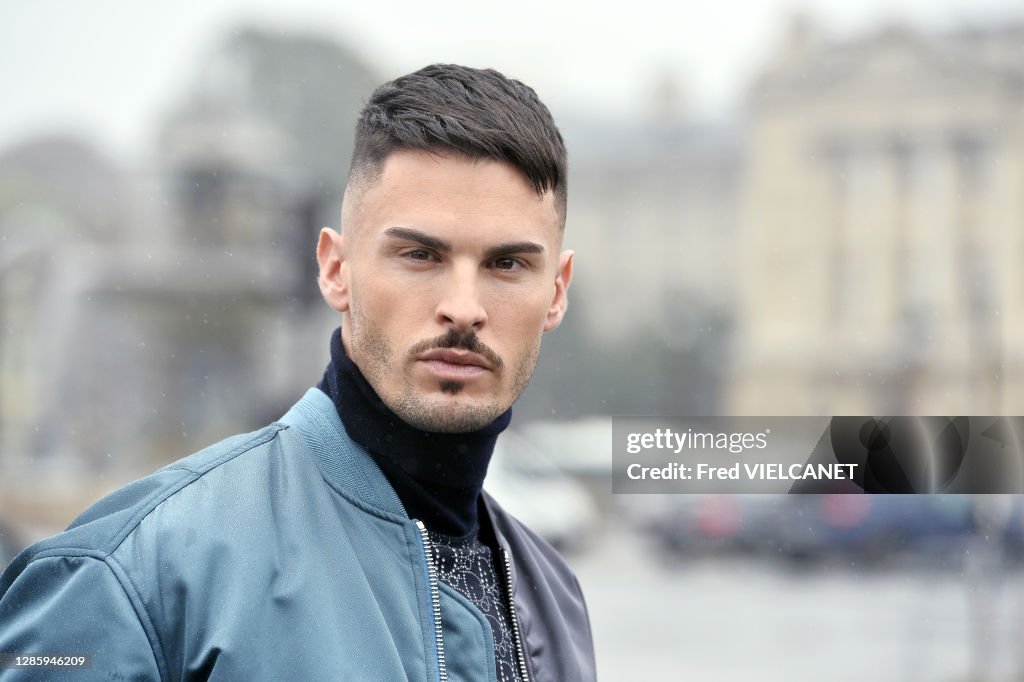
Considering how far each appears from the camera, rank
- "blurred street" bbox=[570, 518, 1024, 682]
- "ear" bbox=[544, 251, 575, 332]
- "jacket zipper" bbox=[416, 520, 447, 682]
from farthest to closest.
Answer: "blurred street" bbox=[570, 518, 1024, 682] < "ear" bbox=[544, 251, 575, 332] < "jacket zipper" bbox=[416, 520, 447, 682]

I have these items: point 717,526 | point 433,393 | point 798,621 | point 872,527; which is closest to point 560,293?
point 433,393

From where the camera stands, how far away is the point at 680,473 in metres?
3.22

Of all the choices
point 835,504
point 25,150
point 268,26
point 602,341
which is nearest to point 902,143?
point 602,341

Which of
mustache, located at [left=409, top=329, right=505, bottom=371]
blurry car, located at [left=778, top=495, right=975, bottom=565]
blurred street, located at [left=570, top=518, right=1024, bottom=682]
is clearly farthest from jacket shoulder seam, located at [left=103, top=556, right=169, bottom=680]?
blurry car, located at [left=778, top=495, right=975, bottom=565]

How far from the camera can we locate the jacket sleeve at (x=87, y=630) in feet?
4.41

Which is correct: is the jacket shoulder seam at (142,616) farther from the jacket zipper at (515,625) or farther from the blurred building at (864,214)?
the blurred building at (864,214)

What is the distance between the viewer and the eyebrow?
1588 millimetres

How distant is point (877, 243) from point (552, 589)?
1403 inches

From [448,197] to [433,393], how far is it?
237 millimetres

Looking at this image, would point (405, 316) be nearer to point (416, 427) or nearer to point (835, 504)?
point (416, 427)

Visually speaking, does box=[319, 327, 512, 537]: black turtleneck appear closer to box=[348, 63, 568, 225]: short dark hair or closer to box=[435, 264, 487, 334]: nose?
box=[435, 264, 487, 334]: nose

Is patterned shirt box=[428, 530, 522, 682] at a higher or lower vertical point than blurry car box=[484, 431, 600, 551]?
lower

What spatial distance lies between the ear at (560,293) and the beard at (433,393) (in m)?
0.16

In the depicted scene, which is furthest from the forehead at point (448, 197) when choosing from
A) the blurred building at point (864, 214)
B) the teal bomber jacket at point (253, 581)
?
the blurred building at point (864, 214)
